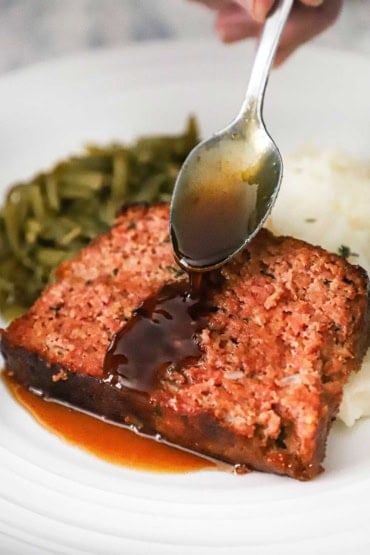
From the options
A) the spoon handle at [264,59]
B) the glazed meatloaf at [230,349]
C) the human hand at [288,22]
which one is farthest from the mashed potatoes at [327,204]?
the human hand at [288,22]

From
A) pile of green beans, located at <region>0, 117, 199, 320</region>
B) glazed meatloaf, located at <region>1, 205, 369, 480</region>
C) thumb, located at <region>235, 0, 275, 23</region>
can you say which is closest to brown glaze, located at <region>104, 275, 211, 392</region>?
glazed meatloaf, located at <region>1, 205, 369, 480</region>

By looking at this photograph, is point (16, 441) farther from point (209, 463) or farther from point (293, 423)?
point (293, 423)

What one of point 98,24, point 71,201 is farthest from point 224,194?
point 98,24

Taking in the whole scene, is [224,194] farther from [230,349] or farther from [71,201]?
[71,201]

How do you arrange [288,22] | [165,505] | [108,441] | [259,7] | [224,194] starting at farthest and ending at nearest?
[288,22], [259,7], [224,194], [108,441], [165,505]

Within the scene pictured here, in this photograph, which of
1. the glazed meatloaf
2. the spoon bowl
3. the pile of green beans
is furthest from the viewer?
the pile of green beans

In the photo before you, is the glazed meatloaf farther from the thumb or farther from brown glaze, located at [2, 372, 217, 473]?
the thumb

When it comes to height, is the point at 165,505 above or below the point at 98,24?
above

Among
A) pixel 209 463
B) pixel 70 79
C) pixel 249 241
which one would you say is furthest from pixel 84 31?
pixel 209 463
